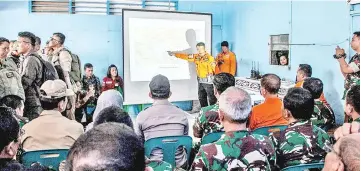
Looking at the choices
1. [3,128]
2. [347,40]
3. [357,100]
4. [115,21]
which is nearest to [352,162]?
[357,100]

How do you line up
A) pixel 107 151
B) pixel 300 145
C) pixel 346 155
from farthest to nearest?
pixel 300 145
pixel 346 155
pixel 107 151

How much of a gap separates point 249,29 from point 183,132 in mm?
5001

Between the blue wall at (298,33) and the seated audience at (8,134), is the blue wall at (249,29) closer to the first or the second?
the blue wall at (298,33)

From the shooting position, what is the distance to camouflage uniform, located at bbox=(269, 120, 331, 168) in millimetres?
2023

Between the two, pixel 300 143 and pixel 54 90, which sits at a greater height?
pixel 54 90

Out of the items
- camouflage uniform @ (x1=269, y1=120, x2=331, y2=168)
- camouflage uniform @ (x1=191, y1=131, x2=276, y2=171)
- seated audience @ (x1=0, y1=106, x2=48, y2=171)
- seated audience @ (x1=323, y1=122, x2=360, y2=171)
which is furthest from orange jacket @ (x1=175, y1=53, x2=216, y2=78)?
seated audience @ (x1=323, y1=122, x2=360, y2=171)

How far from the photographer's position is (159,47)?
6172 millimetres

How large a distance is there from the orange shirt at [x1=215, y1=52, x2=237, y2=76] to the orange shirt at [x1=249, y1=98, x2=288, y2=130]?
4.31 metres

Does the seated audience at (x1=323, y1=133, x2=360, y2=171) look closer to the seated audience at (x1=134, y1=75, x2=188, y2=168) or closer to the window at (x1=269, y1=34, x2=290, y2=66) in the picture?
the seated audience at (x1=134, y1=75, x2=188, y2=168)

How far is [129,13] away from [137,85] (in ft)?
3.80

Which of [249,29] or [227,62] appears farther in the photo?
[249,29]

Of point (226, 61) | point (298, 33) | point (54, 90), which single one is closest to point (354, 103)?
point (54, 90)

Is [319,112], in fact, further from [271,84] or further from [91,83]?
[91,83]

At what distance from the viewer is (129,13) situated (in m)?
5.69
